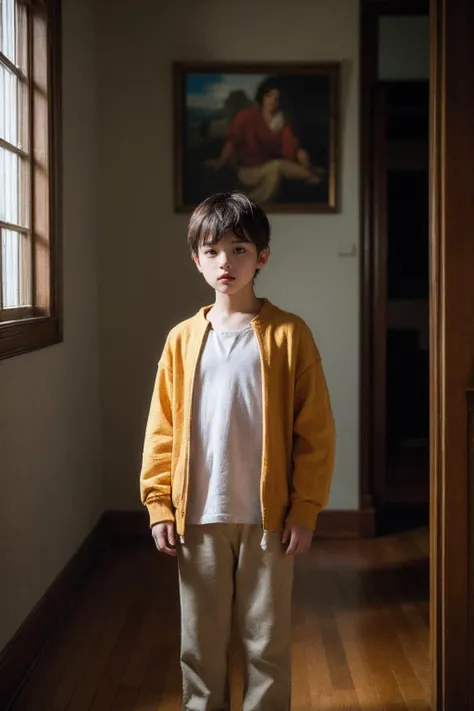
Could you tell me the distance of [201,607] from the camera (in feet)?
6.09

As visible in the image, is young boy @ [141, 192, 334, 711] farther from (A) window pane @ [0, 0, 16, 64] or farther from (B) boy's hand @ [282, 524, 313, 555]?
(A) window pane @ [0, 0, 16, 64]

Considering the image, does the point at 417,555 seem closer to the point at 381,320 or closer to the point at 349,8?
the point at 381,320

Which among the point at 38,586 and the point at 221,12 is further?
the point at 221,12

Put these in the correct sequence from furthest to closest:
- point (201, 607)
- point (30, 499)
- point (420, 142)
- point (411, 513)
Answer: point (420, 142) < point (411, 513) < point (30, 499) < point (201, 607)

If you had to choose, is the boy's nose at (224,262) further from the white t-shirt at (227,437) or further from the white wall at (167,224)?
the white wall at (167,224)

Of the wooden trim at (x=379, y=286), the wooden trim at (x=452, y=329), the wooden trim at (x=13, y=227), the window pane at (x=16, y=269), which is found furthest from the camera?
the wooden trim at (x=379, y=286)

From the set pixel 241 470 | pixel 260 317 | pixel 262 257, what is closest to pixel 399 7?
pixel 262 257

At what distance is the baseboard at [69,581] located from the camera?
2363 millimetres

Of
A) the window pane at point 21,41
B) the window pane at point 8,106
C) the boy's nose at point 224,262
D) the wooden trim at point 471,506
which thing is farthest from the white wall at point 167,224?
the boy's nose at point 224,262

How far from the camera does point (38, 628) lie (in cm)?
265

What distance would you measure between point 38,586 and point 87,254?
4.99 feet

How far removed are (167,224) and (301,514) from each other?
2.40 metres

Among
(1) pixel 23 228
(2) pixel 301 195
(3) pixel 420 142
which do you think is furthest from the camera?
(3) pixel 420 142

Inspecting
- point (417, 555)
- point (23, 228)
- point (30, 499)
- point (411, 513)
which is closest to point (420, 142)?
point (411, 513)
